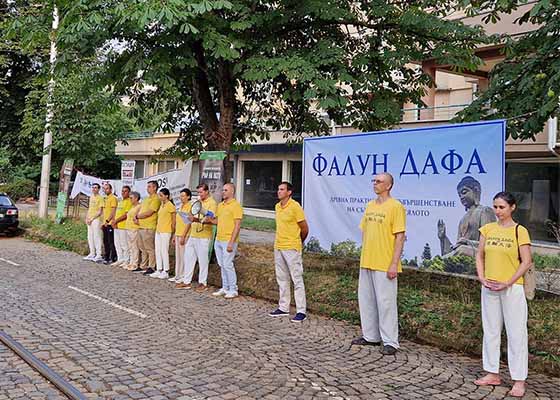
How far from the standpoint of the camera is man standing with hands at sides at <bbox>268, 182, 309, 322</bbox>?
7582 mm

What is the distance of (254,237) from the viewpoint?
1981cm

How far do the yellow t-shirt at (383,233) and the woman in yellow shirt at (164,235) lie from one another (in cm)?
544

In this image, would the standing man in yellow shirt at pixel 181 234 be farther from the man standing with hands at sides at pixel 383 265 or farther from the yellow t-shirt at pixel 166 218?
the man standing with hands at sides at pixel 383 265

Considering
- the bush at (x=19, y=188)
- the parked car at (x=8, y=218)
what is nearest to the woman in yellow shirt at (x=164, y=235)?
the parked car at (x=8, y=218)

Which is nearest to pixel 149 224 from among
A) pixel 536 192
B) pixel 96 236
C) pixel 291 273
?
pixel 96 236

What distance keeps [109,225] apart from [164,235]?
2512 mm

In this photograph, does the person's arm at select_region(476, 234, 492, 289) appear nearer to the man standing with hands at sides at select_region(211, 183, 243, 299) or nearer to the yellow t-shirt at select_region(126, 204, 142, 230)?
the man standing with hands at sides at select_region(211, 183, 243, 299)

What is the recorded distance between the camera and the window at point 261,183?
29.4 metres

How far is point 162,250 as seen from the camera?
10820 mm

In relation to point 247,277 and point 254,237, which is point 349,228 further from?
point 254,237

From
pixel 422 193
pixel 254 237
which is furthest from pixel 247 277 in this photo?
pixel 254 237

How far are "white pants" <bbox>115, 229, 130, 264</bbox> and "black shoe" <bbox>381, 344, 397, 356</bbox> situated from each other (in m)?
7.56

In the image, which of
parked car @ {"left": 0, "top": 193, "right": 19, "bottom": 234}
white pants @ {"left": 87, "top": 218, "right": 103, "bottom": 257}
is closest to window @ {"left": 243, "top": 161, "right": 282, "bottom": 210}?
parked car @ {"left": 0, "top": 193, "right": 19, "bottom": 234}

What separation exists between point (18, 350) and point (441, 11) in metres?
9.22
